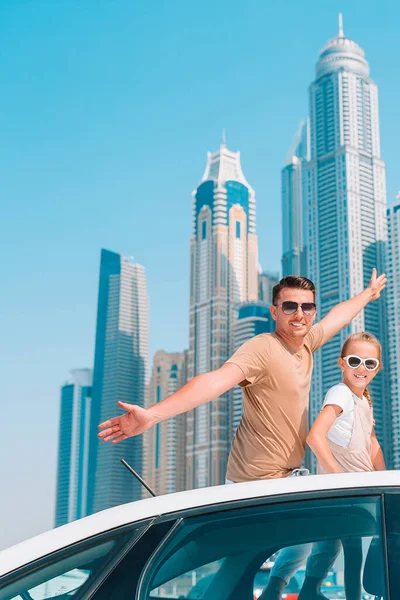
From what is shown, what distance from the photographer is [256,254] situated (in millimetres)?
170875

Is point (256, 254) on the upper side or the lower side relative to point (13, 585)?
upper

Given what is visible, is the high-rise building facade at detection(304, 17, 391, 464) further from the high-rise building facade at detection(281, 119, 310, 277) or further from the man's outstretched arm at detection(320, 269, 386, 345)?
the man's outstretched arm at detection(320, 269, 386, 345)

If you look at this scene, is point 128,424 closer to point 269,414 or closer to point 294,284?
point 269,414

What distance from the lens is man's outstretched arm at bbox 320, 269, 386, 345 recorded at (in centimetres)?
325

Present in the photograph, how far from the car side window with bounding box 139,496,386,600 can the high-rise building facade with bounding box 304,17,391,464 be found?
4997 inches

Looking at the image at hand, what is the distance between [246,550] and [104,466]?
16722 cm

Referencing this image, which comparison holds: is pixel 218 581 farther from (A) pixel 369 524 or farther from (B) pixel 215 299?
(B) pixel 215 299

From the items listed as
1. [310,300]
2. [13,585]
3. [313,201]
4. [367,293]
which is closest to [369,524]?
[13,585]

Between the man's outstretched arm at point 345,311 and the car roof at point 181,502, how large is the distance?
57.1 inches

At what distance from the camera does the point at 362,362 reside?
10.1 ft

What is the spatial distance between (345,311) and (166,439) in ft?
517

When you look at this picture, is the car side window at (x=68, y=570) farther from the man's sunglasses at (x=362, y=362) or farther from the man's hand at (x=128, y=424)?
the man's sunglasses at (x=362, y=362)

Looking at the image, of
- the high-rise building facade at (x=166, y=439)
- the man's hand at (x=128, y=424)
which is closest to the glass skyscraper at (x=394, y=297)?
the high-rise building facade at (x=166, y=439)

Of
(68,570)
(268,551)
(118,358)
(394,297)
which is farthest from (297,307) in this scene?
(118,358)
